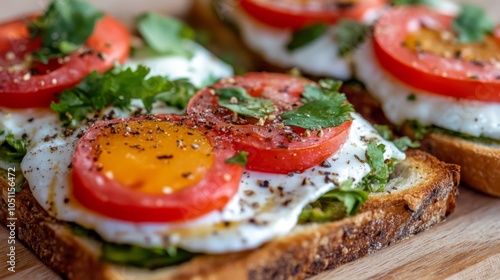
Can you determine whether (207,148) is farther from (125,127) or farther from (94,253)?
(94,253)

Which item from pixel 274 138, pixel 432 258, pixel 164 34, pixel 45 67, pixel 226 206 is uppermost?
pixel 274 138

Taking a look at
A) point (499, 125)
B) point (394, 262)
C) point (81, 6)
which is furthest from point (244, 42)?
point (394, 262)

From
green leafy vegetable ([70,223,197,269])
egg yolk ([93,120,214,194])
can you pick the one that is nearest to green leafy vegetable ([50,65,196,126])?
egg yolk ([93,120,214,194])

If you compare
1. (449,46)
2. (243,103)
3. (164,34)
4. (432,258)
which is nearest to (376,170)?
(432,258)

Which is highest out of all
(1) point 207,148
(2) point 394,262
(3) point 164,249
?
(1) point 207,148

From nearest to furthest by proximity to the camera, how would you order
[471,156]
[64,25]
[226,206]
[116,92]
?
[226,206] < [116,92] < [471,156] < [64,25]

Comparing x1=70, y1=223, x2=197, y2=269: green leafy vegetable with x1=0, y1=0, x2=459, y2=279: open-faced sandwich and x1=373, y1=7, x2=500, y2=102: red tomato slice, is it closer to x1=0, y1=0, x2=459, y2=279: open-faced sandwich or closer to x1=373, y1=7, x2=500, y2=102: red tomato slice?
x1=0, y1=0, x2=459, y2=279: open-faced sandwich

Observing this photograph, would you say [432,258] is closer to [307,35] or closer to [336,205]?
[336,205]
